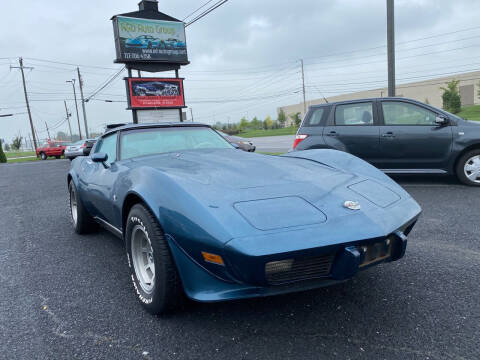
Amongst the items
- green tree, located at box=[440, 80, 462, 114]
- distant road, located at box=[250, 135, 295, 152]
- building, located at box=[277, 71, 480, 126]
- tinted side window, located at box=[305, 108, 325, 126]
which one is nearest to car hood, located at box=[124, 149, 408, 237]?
tinted side window, located at box=[305, 108, 325, 126]

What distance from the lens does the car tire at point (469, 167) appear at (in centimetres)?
571

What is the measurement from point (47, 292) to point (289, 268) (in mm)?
1961

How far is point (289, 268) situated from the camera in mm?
1734

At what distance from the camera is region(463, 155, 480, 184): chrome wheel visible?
572cm

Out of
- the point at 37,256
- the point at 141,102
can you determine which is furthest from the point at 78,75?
the point at 37,256

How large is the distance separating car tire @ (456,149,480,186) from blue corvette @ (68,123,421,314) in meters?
3.99

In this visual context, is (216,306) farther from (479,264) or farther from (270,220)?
(479,264)

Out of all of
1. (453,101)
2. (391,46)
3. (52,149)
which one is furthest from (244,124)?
(391,46)

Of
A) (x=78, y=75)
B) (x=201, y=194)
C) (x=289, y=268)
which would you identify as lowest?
(x=289, y=268)

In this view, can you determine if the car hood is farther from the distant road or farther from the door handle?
the distant road

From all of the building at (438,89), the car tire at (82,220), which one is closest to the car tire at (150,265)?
the car tire at (82,220)

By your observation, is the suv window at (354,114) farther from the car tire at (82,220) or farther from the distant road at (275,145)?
the distant road at (275,145)

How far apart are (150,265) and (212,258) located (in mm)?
749

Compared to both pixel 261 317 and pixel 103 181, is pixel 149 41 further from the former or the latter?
pixel 261 317
